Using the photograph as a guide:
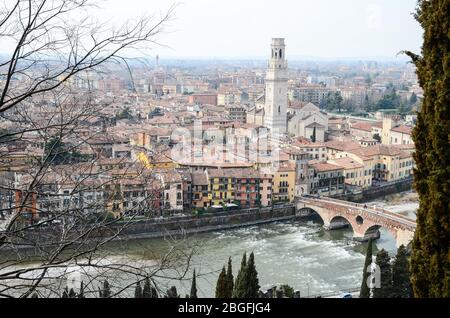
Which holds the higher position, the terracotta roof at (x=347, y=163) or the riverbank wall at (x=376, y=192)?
the terracotta roof at (x=347, y=163)

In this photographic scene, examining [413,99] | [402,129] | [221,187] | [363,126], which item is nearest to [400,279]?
[221,187]

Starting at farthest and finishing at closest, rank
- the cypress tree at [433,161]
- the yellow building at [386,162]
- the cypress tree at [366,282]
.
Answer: the yellow building at [386,162] → the cypress tree at [366,282] → the cypress tree at [433,161]

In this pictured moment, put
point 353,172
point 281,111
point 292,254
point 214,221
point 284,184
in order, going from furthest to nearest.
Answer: point 281,111
point 353,172
point 284,184
point 214,221
point 292,254

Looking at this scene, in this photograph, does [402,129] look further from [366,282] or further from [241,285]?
[241,285]

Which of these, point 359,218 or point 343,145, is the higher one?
point 343,145

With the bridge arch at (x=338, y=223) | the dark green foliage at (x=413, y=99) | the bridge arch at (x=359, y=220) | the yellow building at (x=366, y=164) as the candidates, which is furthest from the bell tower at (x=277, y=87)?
the dark green foliage at (x=413, y=99)

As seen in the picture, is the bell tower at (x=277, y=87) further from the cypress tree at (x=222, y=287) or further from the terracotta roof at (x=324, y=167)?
the cypress tree at (x=222, y=287)
